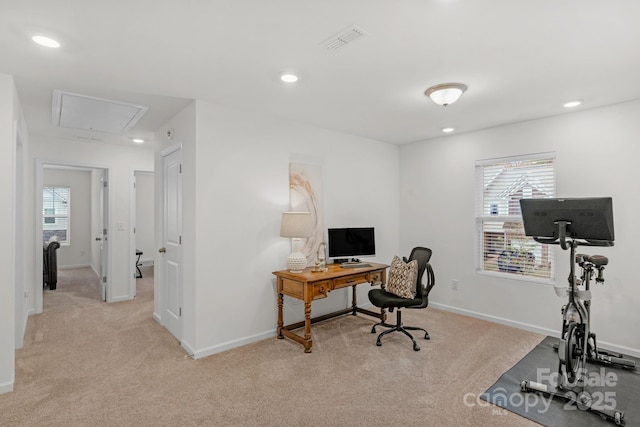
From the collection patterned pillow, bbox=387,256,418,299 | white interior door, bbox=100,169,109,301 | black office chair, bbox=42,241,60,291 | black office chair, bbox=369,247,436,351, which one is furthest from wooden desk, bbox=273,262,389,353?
black office chair, bbox=42,241,60,291

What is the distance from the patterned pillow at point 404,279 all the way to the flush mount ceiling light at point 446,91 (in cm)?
162

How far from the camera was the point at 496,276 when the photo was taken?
4246 millimetres

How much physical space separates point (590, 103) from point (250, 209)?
11.5 ft

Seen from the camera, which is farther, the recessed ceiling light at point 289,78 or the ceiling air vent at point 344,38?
the recessed ceiling light at point 289,78

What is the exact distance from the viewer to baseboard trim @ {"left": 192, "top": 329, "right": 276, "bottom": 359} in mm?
3205

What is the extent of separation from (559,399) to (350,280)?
200 cm

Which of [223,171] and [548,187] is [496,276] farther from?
[223,171]

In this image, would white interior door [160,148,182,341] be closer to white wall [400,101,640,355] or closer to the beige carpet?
the beige carpet

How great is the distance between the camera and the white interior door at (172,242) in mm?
3629

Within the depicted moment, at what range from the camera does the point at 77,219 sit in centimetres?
848

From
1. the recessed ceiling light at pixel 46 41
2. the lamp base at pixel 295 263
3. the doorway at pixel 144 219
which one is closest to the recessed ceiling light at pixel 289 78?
the recessed ceiling light at pixel 46 41

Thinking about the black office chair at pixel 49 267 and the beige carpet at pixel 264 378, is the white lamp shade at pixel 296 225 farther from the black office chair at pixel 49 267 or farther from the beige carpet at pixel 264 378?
the black office chair at pixel 49 267

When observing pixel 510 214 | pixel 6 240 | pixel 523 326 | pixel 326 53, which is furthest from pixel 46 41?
pixel 523 326

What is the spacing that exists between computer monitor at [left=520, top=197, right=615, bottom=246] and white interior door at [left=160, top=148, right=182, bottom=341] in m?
3.28
